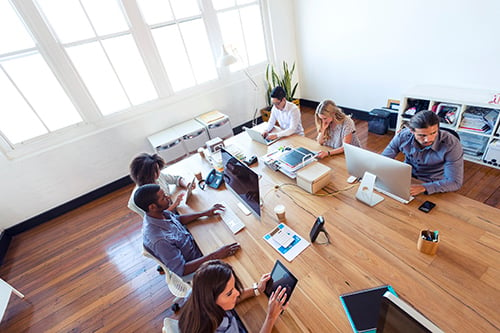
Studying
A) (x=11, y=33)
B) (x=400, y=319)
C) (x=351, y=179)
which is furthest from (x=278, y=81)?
Answer: (x=400, y=319)

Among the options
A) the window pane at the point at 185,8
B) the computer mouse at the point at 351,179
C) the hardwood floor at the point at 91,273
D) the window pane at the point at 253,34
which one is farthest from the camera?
the window pane at the point at 253,34

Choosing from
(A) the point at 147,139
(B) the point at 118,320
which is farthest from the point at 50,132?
(B) the point at 118,320

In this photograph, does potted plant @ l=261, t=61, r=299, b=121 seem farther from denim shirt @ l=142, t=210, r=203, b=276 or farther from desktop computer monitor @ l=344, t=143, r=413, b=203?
denim shirt @ l=142, t=210, r=203, b=276

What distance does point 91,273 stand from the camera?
2.46 m

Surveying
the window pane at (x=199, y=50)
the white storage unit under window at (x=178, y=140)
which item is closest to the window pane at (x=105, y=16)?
the window pane at (x=199, y=50)

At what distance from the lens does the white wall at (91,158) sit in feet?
9.75

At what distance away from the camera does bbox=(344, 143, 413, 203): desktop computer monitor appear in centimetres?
130

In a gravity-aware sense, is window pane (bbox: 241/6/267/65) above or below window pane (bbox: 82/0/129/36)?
below

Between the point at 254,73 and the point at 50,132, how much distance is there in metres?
3.29

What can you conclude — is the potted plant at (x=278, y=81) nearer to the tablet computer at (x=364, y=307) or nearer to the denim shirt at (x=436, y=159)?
the denim shirt at (x=436, y=159)

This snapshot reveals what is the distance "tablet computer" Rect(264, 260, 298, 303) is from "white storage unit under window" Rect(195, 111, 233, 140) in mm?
2818

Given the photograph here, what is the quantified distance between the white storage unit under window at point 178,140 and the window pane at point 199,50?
2.89 ft

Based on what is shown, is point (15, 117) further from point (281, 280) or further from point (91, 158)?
point (281, 280)

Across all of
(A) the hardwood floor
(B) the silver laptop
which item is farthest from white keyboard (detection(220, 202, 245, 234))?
(A) the hardwood floor
